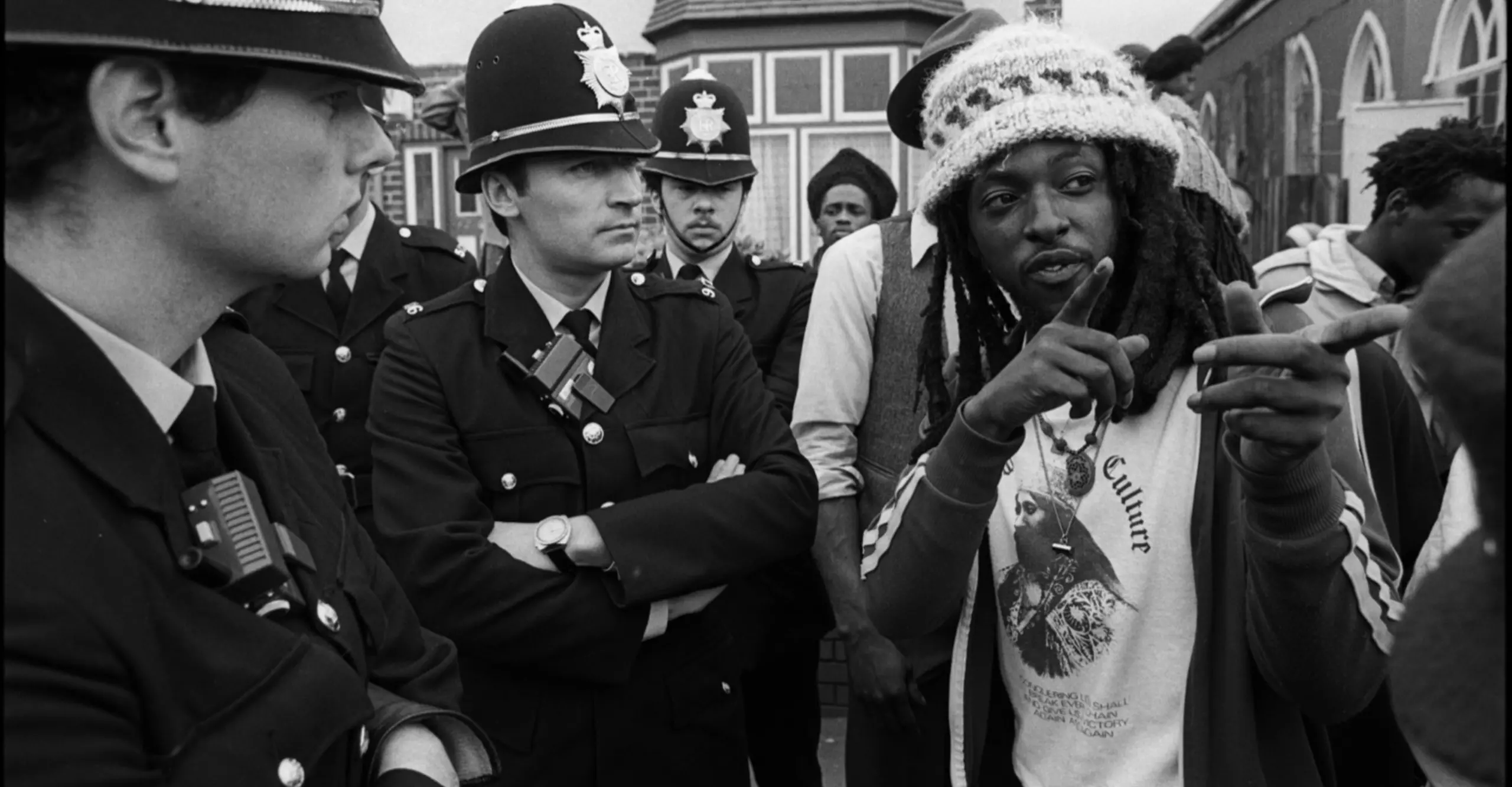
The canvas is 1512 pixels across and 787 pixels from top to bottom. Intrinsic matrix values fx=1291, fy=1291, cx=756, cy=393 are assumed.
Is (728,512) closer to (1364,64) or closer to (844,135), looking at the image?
(844,135)

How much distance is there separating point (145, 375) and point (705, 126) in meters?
3.79

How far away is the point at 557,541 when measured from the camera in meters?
2.73

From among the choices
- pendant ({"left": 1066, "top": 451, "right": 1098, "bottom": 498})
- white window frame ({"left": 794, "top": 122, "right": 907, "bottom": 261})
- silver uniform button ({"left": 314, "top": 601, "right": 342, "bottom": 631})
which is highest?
white window frame ({"left": 794, "top": 122, "right": 907, "bottom": 261})

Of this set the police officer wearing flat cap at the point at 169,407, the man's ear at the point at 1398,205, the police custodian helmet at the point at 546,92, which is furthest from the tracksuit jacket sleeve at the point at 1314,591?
the man's ear at the point at 1398,205

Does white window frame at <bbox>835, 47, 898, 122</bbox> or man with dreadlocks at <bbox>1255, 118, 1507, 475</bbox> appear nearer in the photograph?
man with dreadlocks at <bbox>1255, 118, 1507, 475</bbox>

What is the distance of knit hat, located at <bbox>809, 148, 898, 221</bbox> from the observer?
637cm

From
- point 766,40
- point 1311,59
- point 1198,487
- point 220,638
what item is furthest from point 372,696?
point 1311,59

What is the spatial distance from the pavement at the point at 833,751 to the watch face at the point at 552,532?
242cm

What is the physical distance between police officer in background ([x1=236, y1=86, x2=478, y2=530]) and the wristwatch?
1099 millimetres

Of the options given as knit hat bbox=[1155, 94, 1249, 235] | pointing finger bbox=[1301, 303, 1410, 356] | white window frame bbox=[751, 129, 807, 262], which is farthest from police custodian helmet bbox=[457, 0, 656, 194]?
white window frame bbox=[751, 129, 807, 262]

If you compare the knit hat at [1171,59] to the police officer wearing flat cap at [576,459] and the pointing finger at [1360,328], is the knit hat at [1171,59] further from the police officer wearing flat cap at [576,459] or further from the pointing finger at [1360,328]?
the pointing finger at [1360,328]

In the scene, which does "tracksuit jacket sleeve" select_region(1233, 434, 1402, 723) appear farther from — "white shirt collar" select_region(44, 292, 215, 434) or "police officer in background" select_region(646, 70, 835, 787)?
"police officer in background" select_region(646, 70, 835, 787)

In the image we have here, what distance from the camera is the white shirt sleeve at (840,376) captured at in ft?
10.5

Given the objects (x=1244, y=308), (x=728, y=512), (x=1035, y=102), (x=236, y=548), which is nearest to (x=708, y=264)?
(x=728, y=512)
